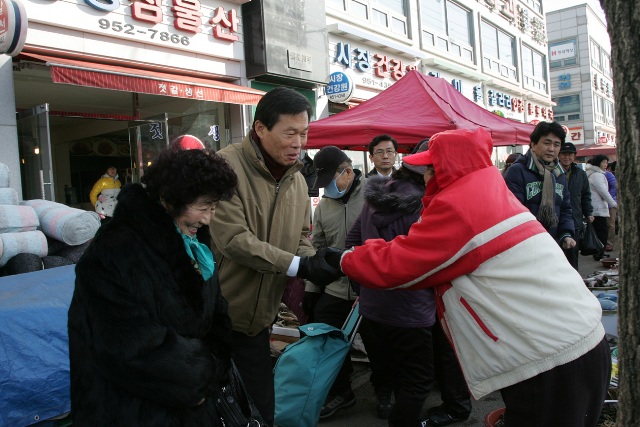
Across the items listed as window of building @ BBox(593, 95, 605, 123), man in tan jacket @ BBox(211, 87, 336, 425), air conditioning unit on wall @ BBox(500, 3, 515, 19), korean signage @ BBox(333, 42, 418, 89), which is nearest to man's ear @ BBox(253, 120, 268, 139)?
man in tan jacket @ BBox(211, 87, 336, 425)

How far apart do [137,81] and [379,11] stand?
869 cm

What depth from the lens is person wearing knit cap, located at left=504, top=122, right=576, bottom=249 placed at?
4703 mm

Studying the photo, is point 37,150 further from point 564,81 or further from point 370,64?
point 564,81

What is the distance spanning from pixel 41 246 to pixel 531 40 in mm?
25372

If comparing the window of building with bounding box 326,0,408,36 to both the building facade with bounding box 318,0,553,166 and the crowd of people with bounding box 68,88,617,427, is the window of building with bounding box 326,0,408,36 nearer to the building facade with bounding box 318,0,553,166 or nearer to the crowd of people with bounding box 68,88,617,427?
the building facade with bounding box 318,0,553,166

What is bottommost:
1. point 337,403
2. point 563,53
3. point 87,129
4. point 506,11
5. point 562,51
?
point 337,403

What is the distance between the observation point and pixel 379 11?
1398 centimetres

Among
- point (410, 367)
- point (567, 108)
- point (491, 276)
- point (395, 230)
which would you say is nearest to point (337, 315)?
point (410, 367)

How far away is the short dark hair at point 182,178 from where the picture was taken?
178 centimetres

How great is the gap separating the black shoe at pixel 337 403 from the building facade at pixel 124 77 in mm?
3792

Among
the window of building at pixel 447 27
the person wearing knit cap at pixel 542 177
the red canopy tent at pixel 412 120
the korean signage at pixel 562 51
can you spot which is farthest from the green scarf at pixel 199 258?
the korean signage at pixel 562 51

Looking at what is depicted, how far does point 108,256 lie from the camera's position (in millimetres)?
1618

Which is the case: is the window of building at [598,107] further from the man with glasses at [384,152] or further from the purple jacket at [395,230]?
the purple jacket at [395,230]

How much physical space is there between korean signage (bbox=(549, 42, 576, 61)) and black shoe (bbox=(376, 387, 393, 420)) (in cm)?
4016
